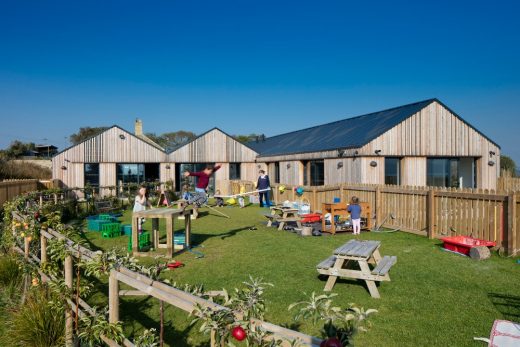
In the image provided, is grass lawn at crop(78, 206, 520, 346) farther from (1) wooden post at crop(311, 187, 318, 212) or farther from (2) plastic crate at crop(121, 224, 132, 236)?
(1) wooden post at crop(311, 187, 318, 212)

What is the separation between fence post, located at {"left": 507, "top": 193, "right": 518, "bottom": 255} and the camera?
29.8ft

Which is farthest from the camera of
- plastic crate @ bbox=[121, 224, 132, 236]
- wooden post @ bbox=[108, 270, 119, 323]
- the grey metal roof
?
the grey metal roof

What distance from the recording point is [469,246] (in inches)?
364

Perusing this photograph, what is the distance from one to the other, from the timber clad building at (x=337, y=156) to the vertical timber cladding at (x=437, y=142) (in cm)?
5

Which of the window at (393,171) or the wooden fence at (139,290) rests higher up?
the window at (393,171)

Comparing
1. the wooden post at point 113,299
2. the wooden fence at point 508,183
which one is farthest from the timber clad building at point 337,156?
the wooden post at point 113,299

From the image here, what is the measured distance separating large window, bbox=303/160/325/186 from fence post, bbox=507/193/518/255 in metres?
13.5

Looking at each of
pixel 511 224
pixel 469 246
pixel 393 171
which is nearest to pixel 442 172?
pixel 393 171

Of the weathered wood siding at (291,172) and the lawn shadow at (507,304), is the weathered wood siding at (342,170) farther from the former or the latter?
the lawn shadow at (507,304)

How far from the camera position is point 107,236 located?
12.6 metres

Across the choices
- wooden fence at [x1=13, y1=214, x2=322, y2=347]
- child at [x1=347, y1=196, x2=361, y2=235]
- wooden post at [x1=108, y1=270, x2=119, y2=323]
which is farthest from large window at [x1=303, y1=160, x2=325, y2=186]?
wooden post at [x1=108, y1=270, x2=119, y2=323]

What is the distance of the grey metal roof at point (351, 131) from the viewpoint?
2022 centimetres

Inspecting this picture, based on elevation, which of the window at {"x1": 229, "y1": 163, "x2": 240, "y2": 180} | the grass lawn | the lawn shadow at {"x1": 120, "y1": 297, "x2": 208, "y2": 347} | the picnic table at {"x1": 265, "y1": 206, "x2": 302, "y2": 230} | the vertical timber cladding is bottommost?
the lawn shadow at {"x1": 120, "y1": 297, "x2": 208, "y2": 347}

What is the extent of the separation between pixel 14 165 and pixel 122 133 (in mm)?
7274
